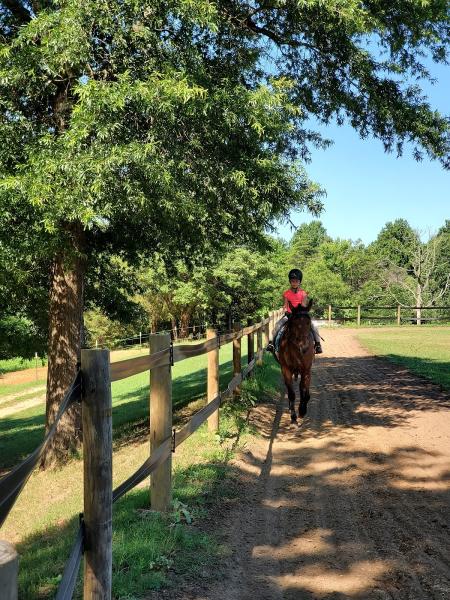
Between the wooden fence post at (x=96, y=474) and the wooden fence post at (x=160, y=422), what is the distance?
1.69 meters

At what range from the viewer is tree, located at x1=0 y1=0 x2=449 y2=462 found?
6992 mm

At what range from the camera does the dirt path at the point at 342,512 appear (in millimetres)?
3887

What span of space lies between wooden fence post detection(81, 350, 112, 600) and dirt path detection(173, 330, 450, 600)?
0.91 meters

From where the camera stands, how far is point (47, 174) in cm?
704

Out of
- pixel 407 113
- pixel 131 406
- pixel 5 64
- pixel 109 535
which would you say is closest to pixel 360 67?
pixel 407 113

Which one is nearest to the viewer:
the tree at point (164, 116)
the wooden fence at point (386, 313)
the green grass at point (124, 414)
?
the tree at point (164, 116)

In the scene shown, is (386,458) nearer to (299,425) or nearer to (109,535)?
(299,425)

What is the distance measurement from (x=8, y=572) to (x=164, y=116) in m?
6.82

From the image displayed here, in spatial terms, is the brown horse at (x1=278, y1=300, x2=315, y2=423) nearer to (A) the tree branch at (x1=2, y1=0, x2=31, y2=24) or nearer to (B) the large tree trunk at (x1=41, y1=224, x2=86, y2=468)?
(B) the large tree trunk at (x1=41, y1=224, x2=86, y2=468)

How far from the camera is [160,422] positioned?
15.6ft

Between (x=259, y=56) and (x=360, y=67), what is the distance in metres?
1.92

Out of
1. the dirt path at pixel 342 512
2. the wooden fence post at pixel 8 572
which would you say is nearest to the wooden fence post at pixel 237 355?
the dirt path at pixel 342 512

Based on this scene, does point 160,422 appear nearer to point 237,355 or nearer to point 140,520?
point 140,520

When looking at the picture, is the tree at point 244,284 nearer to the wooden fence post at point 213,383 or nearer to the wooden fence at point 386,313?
the wooden fence at point 386,313
